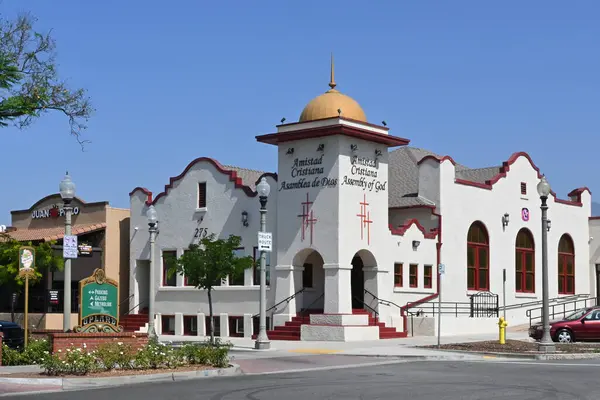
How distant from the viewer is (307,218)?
3625 centimetres

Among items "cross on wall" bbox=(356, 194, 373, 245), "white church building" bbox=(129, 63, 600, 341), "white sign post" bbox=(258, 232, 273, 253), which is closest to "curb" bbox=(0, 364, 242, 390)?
"white sign post" bbox=(258, 232, 273, 253)

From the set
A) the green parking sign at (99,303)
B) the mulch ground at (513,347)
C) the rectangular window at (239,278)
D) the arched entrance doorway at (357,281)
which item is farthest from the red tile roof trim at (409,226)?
the green parking sign at (99,303)

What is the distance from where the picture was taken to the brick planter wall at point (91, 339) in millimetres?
Result: 20766

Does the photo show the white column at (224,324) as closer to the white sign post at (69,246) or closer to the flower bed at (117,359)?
the white sign post at (69,246)

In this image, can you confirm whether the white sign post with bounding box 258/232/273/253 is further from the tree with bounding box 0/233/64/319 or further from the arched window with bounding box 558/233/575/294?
the arched window with bounding box 558/233/575/294

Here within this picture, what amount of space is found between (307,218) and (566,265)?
58.3ft

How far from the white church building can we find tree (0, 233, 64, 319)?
420 cm

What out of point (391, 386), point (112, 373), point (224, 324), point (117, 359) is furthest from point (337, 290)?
point (391, 386)

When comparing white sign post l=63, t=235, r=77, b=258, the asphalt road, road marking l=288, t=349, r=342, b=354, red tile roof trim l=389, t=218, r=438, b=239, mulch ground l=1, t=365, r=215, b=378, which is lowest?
road marking l=288, t=349, r=342, b=354

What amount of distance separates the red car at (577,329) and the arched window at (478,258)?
26.5 ft

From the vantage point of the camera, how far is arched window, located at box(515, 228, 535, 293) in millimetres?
44844

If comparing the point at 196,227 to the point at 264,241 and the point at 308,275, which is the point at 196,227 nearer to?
the point at 308,275

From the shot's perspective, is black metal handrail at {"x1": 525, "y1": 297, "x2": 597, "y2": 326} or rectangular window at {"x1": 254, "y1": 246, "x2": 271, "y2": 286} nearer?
rectangular window at {"x1": 254, "y1": 246, "x2": 271, "y2": 286}

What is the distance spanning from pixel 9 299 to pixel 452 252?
2043 cm
